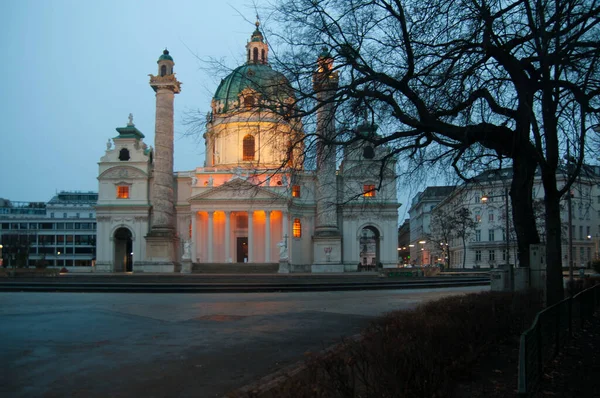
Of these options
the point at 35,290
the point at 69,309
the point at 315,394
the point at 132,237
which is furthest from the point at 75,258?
the point at 315,394

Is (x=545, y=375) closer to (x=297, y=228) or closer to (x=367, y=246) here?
(x=297, y=228)

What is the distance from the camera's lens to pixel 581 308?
1393cm

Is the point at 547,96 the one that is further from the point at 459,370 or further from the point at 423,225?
the point at 423,225

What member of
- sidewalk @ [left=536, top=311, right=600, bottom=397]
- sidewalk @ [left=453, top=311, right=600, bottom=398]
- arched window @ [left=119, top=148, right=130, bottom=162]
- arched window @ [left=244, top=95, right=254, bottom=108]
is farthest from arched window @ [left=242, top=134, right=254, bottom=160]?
sidewalk @ [left=453, top=311, right=600, bottom=398]

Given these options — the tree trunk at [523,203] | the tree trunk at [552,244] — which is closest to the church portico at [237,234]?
the tree trunk at [523,203]

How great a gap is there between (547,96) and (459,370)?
7654 millimetres

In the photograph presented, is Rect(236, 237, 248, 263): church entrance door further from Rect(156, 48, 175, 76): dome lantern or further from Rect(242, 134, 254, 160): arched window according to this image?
Rect(156, 48, 175, 76): dome lantern

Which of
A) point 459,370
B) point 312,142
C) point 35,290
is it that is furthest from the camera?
point 35,290

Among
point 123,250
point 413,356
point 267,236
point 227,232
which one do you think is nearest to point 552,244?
point 413,356

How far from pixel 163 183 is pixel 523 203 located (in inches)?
2212

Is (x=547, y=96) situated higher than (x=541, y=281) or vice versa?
(x=547, y=96)

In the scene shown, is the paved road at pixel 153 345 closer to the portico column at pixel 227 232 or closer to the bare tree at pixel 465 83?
the bare tree at pixel 465 83

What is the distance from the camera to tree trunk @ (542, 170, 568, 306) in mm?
14141

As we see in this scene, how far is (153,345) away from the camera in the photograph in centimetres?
1086
